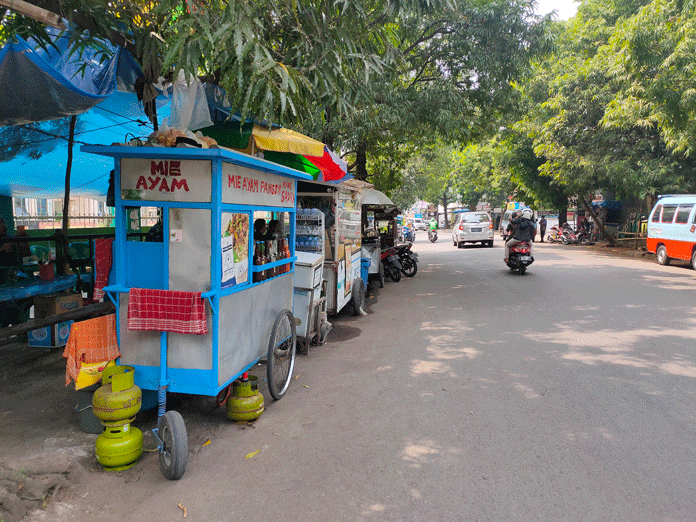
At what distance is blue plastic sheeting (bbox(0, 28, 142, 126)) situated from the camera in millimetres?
4043

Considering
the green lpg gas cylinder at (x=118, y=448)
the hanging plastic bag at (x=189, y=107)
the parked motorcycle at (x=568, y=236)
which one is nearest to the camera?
the green lpg gas cylinder at (x=118, y=448)

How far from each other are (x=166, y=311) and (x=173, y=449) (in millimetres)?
960

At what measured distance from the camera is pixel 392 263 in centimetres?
1307

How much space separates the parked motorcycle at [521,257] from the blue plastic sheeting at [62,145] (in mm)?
9653

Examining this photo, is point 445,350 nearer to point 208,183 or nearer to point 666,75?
point 208,183

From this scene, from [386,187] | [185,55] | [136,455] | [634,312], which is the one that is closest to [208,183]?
[185,55]

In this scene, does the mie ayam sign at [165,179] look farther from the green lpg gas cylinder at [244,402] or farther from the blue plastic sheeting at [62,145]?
the blue plastic sheeting at [62,145]

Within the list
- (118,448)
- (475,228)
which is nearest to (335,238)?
(118,448)

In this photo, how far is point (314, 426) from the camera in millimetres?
4145

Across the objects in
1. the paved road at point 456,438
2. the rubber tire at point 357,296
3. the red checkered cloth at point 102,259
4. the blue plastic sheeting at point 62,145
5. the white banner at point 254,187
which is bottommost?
the paved road at point 456,438

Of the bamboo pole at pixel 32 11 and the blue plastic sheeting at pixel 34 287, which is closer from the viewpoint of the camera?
the bamboo pole at pixel 32 11

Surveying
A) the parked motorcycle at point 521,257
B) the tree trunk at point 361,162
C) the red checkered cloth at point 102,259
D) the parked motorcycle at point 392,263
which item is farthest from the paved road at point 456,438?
the tree trunk at point 361,162

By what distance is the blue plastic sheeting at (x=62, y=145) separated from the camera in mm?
6788

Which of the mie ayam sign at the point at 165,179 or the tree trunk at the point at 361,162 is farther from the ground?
the tree trunk at the point at 361,162
